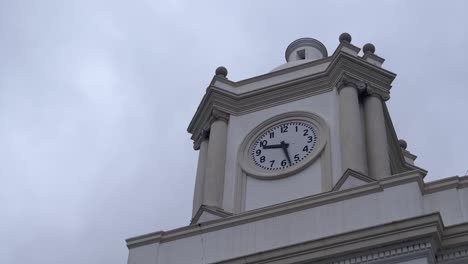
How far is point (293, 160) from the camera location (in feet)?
76.2

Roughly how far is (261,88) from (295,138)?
1.92m

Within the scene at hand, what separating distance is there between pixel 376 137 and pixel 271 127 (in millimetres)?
2477

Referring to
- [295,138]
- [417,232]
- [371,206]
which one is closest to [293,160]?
[295,138]

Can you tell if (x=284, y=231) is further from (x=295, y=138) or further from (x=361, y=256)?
(x=295, y=138)

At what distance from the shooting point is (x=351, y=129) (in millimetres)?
22797

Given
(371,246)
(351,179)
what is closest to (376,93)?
(351,179)

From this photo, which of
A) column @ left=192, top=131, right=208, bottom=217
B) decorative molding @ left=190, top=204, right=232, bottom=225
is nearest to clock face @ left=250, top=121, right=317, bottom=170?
column @ left=192, top=131, right=208, bottom=217

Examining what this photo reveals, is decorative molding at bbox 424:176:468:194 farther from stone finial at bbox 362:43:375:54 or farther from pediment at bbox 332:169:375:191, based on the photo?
stone finial at bbox 362:43:375:54

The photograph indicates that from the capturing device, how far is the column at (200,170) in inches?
935

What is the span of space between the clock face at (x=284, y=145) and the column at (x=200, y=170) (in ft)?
4.16

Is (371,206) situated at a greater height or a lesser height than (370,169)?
lesser

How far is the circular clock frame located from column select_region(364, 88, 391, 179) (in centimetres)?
96

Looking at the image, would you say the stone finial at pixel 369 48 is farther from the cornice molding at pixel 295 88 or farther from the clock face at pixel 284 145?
the clock face at pixel 284 145

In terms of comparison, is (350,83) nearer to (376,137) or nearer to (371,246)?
(376,137)
